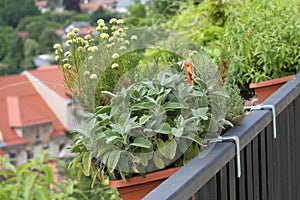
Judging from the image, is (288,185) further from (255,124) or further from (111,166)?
(111,166)

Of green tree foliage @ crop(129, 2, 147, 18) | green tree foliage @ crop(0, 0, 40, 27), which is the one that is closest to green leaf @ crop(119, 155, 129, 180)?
green tree foliage @ crop(129, 2, 147, 18)

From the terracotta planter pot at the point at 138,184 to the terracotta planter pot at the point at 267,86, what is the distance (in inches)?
36.1

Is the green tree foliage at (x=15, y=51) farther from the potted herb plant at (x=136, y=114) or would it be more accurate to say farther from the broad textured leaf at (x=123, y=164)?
the broad textured leaf at (x=123, y=164)

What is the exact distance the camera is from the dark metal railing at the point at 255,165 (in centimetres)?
100

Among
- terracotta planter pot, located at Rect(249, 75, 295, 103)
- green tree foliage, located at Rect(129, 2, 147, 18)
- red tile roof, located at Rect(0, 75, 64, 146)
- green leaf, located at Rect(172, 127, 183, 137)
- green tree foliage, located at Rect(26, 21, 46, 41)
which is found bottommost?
red tile roof, located at Rect(0, 75, 64, 146)

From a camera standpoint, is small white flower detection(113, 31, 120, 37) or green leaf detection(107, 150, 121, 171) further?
small white flower detection(113, 31, 120, 37)

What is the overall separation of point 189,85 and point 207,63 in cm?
20

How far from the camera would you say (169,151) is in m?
1.12

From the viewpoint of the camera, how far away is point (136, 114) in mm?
1160

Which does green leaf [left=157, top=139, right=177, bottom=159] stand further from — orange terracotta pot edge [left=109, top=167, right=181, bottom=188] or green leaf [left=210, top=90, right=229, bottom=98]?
green leaf [left=210, top=90, right=229, bottom=98]

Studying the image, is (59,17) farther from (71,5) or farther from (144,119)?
(144,119)

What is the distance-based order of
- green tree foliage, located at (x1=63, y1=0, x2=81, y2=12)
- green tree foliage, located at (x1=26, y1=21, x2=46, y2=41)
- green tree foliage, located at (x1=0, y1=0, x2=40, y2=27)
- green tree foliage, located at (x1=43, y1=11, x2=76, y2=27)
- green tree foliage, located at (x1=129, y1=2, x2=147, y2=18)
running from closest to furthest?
green tree foliage, located at (x1=129, y1=2, x2=147, y2=18) → green tree foliage, located at (x1=63, y1=0, x2=81, y2=12) → green tree foliage, located at (x1=43, y1=11, x2=76, y2=27) → green tree foliage, located at (x1=0, y1=0, x2=40, y2=27) → green tree foliage, located at (x1=26, y1=21, x2=46, y2=41)

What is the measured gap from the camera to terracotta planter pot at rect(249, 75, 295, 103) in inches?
77.7

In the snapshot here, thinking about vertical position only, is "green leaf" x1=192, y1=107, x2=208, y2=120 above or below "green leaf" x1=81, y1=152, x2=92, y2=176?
above
